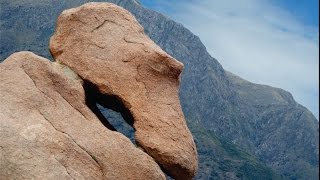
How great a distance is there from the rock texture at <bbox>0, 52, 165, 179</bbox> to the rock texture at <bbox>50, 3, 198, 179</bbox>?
1384 mm

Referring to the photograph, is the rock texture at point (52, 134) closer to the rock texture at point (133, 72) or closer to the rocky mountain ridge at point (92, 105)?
the rocky mountain ridge at point (92, 105)

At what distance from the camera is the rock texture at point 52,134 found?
2280 cm

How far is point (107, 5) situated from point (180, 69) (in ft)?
19.8

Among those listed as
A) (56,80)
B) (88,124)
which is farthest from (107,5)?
(88,124)

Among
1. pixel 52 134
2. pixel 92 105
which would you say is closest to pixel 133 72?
pixel 92 105

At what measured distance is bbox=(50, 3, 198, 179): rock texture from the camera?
26969mm

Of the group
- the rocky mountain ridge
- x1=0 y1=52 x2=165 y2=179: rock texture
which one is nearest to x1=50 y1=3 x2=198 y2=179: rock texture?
the rocky mountain ridge

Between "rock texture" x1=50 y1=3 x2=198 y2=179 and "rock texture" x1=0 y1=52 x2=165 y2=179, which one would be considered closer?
"rock texture" x1=0 y1=52 x2=165 y2=179

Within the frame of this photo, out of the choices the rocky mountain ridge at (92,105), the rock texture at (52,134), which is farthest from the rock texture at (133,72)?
the rock texture at (52,134)

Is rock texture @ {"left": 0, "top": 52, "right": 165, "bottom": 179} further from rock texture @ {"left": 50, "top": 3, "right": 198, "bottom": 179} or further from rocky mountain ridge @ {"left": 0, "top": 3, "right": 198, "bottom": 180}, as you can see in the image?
rock texture @ {"left": 50, "top": 3, "right": 198, "bottom": 179}

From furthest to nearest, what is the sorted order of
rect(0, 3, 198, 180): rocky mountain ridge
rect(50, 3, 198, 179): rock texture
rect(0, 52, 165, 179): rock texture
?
rect(50, 3, 198, 179): rock texture
rect(0, 3, 198, 180): rocky mountain ridge
rect(0, 52, 165, 179): rock texture

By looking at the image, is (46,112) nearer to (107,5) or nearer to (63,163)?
(63,163)

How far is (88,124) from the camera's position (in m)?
25.6

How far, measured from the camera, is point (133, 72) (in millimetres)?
27906
